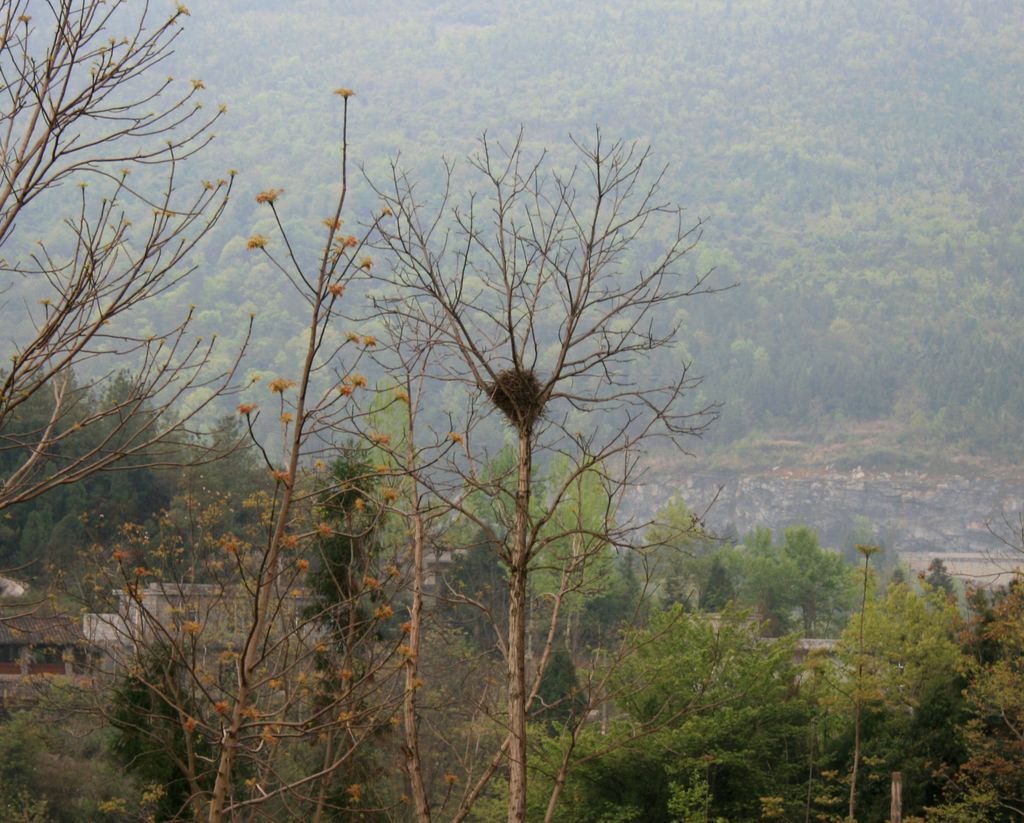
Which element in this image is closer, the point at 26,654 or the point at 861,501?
the point at 26,654

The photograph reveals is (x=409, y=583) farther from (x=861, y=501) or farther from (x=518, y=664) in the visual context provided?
(x=861, y=501)

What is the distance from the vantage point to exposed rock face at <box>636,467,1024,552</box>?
151000mm

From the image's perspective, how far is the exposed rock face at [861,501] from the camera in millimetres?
151000

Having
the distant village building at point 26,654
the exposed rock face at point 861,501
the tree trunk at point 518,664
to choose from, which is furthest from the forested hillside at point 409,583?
the exposed rock face at point 861,501

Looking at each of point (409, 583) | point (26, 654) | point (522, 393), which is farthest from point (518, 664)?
point (26, 654)

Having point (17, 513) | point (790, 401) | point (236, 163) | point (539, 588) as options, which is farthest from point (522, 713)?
point (236, 163)

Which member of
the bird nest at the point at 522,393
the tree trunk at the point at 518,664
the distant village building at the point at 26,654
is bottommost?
the distant village building at the point at 26,654

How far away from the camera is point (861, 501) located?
15338 cm

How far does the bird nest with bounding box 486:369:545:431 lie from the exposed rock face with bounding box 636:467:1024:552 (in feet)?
467

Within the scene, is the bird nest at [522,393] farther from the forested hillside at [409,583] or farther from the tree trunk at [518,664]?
the tree trunk at [518,664]

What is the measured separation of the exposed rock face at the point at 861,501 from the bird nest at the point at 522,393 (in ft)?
467

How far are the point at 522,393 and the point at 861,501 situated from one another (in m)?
151

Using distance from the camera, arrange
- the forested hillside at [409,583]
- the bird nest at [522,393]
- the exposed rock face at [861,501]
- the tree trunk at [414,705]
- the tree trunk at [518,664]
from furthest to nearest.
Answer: the exposed rock face at [861,501] → the tree trunk at [414,705] → the bird nest at [522,393] → the tree trunk at [518,664] → the forested hillside at [409,583]

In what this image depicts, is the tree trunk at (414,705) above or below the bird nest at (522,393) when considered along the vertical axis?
below
